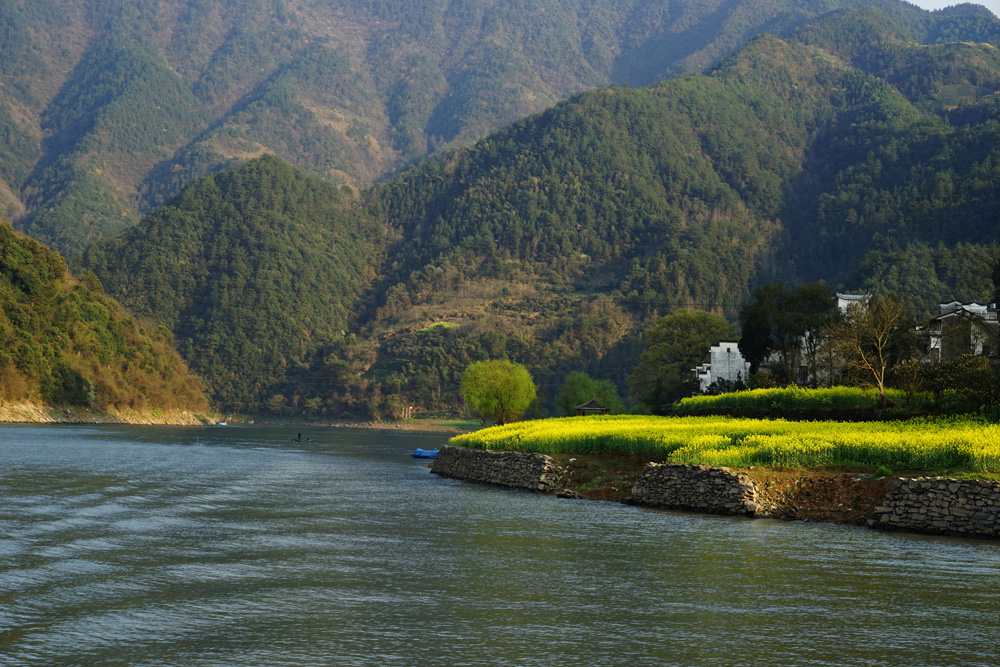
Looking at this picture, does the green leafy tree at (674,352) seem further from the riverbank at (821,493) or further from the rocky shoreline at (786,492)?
the riverbank at (821,493)

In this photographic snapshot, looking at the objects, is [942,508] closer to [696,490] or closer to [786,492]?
[786,492]

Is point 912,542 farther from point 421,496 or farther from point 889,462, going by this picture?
point 421,496

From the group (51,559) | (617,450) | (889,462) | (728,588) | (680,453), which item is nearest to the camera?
(728,588)

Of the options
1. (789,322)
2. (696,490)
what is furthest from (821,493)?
(789,322)

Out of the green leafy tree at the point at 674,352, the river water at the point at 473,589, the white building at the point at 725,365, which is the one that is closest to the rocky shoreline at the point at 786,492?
the river water at the point at 473,589

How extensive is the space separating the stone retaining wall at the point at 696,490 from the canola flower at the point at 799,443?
1.41 meters

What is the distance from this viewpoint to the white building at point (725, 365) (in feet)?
Answer: 367

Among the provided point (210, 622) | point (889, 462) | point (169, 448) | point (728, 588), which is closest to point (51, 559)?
point (210, 622)

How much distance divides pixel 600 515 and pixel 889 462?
1222 centimetres

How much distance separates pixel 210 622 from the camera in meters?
21.0

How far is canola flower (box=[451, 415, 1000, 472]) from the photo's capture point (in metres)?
39.3

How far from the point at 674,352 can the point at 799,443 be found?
8820 cm

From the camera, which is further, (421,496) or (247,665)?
(421,496)

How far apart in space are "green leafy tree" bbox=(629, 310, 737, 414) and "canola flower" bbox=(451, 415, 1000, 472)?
5595 centimetres
